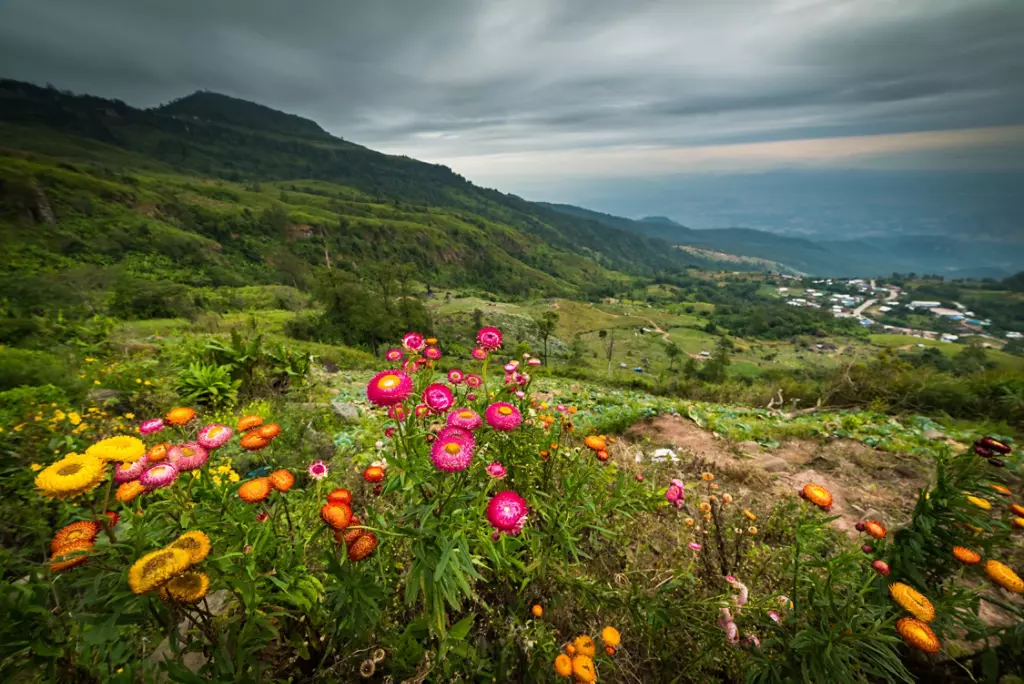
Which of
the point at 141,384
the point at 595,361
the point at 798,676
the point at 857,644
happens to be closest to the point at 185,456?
the point at 798,676

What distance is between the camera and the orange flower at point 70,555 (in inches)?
64.7

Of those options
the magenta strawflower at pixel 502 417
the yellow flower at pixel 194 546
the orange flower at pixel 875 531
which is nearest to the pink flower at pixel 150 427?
the yellow flower at pixel 194 546

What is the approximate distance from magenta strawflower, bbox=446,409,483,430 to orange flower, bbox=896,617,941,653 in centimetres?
229

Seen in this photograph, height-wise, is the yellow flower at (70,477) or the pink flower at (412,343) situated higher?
the pink flower at (412,343)

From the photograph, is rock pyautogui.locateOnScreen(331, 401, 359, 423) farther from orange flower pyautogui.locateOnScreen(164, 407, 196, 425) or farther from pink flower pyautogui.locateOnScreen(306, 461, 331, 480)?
pink flower pyautogui.locateOnScreen(306, 461, 331, 480)

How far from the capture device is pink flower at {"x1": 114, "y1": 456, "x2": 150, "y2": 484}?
6.36 feet

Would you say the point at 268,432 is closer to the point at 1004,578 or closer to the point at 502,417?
the point at 502,417

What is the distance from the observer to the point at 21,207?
63844 millimetres

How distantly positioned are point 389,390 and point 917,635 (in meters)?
2.81

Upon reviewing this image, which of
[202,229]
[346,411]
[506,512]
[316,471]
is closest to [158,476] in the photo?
[316,471]

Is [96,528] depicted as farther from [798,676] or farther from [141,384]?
[141,384]

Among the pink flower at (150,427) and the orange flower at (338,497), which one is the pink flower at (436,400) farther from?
the pink flower at (150,427)

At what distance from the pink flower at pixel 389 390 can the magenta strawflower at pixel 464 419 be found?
280 millimetres

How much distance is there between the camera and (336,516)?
1926 mm
